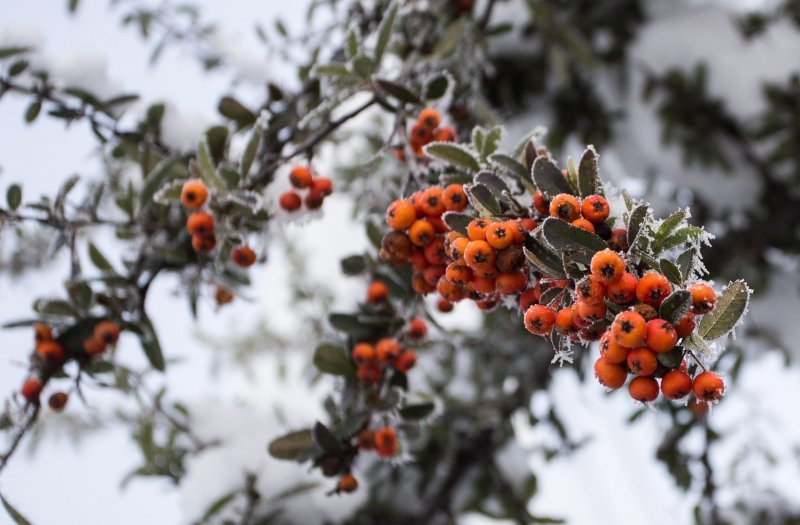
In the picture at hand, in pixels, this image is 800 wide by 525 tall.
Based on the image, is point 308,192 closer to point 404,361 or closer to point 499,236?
point 404,361

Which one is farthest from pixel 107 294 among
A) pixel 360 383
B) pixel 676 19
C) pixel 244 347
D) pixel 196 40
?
pixel 676 19

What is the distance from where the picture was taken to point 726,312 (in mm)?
871

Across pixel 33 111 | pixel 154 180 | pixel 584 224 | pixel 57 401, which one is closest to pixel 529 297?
pixel 584 224

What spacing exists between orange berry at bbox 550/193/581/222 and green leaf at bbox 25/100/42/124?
1.57m

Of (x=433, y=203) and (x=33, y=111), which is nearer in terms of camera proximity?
(x=433, y=203)

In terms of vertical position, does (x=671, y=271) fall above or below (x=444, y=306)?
below

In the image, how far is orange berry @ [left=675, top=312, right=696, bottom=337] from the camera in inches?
33.5

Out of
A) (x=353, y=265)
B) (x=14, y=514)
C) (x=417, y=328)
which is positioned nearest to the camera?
(x=14, y=514)

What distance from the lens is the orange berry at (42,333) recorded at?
5.10ft

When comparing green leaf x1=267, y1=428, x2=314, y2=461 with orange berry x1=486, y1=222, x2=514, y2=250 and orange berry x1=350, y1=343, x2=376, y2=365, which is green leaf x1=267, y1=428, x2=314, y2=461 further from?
orange berry x1=486, y1=222, x2=514, y2=250

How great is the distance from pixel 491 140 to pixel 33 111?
1364 millimetres

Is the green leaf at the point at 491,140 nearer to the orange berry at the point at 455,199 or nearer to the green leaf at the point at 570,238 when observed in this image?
the orange berry at the point at 455,199

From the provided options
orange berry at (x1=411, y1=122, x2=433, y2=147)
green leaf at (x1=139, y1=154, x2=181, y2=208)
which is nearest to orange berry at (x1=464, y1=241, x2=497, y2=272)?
orange berry at (x1=411, y1=122, x2=433, y2=147)

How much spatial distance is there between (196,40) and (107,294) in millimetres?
1626
